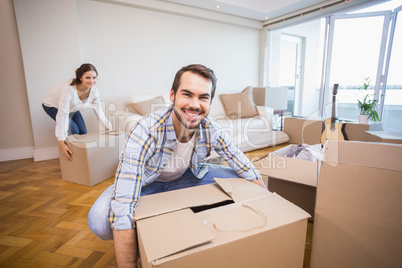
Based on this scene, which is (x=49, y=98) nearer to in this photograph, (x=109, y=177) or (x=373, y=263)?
(x=109, y=177)

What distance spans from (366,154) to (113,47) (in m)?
3.04

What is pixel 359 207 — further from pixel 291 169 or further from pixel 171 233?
pixel 171 233

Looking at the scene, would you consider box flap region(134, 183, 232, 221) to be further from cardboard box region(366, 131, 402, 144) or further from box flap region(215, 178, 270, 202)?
cardboard box region(366, 131, 402, 144)

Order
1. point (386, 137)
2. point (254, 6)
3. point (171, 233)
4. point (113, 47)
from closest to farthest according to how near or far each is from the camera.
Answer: point (171, 233) → point (386, 137) → point (113, 47) → point (254, 6)

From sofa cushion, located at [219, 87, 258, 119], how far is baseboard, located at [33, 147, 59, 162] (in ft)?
7.78

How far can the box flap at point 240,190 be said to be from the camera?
2.34ft

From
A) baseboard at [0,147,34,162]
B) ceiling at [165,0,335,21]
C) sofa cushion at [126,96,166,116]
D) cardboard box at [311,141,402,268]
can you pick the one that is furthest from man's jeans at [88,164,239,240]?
ceiling at [165,0,335,21]

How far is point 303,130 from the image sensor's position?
9.86 feet

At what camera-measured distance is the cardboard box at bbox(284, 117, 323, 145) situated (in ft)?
9.54

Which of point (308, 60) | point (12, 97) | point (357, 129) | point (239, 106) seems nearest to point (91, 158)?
point (12, 97)

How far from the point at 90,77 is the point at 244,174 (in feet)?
5.82

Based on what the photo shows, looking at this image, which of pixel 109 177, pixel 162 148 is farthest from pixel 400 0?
pixel 109 177

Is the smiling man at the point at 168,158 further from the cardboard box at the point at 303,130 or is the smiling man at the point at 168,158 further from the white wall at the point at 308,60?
the white wall at the point at 308,60

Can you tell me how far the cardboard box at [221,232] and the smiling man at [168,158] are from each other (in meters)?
0.08
